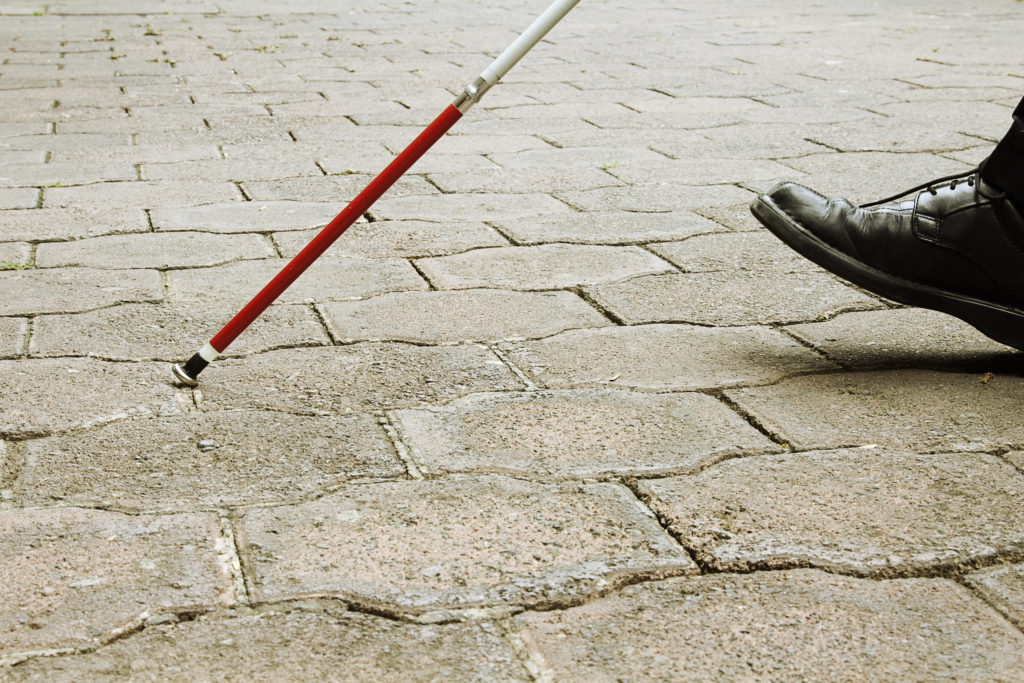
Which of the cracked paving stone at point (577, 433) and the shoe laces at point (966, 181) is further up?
the shoe laces at point (966, 181)

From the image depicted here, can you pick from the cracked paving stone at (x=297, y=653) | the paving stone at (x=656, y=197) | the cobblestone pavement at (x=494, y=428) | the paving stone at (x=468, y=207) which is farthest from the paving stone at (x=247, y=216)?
the cracked paving stone at (x=297, y=653)

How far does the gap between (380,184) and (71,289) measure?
3.14 ft

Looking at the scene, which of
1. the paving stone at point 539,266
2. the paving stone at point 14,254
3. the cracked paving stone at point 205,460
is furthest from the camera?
the paving stone at point 14,254

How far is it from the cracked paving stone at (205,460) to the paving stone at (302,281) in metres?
0.62

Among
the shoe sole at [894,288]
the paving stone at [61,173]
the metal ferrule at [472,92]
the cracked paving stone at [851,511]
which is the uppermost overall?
the metal ferrule at [472,92]

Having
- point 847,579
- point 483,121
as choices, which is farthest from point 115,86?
point 847,579

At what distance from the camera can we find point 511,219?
2.98 m

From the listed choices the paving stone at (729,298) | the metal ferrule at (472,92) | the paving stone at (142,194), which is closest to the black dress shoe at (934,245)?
the paving stone at (729,298)

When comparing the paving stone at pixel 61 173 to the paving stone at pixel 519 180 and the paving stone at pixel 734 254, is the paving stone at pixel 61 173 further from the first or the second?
the paving stone at pixel 734 254

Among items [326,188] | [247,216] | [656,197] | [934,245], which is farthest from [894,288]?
[326,188]

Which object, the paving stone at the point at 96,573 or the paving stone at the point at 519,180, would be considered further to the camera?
the paving stone at the point at 519,180

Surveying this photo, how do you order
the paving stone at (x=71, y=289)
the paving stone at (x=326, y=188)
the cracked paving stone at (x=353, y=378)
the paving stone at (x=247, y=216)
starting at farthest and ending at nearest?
1. the paving stone at (x=326, y=188)
2. the paving stone at (x=247, y=216)
3. the paving stone at (x=71, y=289)
4. the cracked paving stone at (x=353, y=378)

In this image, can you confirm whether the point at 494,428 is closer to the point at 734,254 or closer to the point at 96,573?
the point at 96,573

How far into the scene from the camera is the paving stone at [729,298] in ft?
7.36
